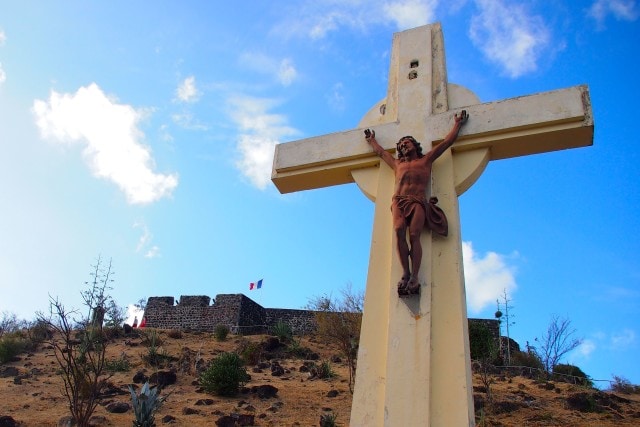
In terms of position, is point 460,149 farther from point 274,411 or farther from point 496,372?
point 496,372

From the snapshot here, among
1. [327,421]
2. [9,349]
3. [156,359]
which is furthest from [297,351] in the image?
[327,421]

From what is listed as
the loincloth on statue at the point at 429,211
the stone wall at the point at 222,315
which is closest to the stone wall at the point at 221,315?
the stone wall at the point at 222,315

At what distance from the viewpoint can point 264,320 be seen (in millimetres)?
30000

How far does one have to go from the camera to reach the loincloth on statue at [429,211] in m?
3.72

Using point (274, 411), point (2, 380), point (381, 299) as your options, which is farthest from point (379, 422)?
point (2, 380)

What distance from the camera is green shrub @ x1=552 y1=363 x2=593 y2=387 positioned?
17578 millimetres

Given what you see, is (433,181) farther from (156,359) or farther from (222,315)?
(222,315)

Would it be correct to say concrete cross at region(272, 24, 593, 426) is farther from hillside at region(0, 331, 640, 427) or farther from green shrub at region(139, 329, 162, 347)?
green shrub at region(139, 329, 162, 347)

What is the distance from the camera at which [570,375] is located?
1866cm

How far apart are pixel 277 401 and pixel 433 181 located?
9944mm

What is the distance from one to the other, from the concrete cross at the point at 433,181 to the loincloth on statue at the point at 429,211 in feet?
0.19

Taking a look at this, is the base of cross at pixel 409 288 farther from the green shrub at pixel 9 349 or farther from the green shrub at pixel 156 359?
the green shrub at pixel 9 349

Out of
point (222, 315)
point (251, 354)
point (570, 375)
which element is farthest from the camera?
point (222, 315)

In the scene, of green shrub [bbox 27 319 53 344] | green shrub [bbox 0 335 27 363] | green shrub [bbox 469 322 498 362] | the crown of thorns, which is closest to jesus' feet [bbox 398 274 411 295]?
the crown of thorns
